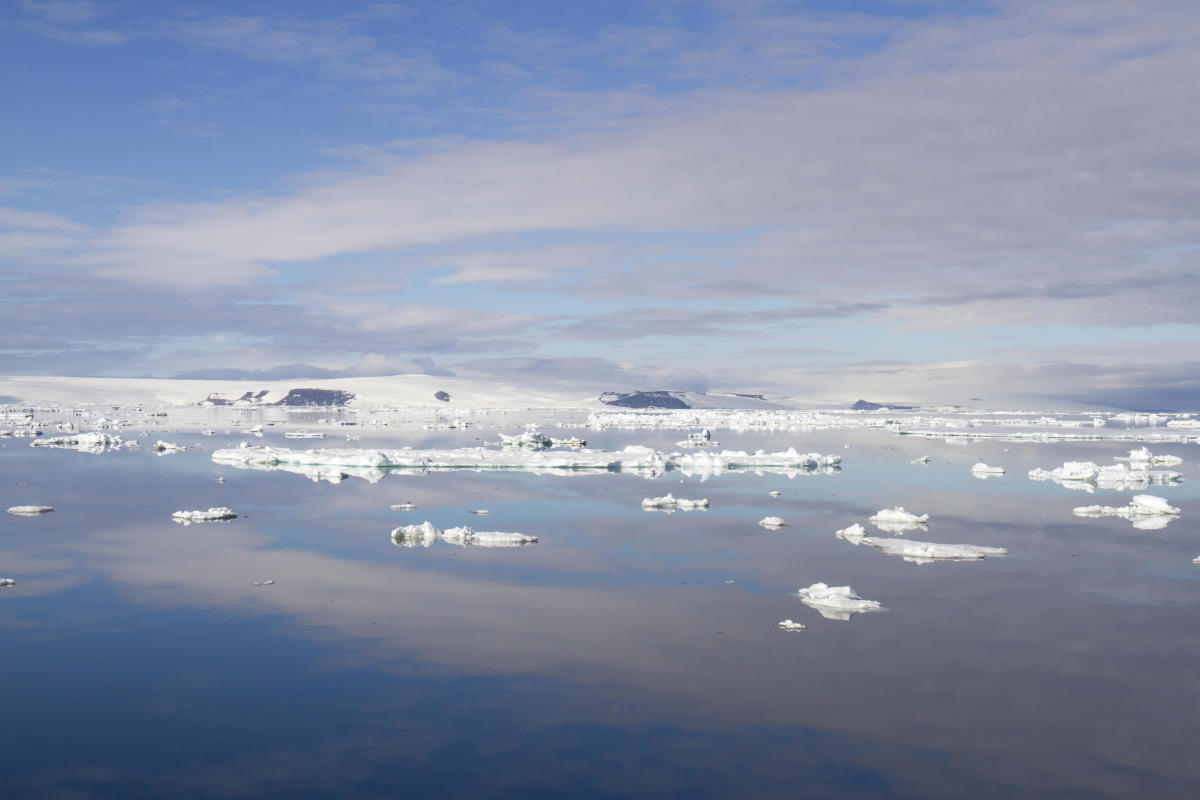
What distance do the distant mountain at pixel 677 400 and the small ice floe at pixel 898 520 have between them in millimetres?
87692

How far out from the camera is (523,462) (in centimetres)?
2805

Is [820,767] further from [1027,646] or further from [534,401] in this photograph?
[534,401]

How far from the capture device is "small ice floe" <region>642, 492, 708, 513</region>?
1972cm

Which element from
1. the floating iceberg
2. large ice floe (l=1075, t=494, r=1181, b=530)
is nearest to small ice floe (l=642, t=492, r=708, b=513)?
large ice floe (l=1075, t=494, r=1181, b=530)

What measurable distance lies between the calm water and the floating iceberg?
815 inches

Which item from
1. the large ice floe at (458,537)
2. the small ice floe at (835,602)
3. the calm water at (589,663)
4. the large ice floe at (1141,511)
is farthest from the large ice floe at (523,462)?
the small ice floe at (835,602)

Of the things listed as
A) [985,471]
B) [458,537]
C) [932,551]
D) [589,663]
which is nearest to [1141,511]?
[932,551]

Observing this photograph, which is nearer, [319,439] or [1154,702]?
[1154,702]

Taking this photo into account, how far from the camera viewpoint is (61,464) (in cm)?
2898

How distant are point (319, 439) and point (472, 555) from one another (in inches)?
1158

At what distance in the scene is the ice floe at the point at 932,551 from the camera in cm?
1419

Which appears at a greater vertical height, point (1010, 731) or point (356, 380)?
point (356, 380)

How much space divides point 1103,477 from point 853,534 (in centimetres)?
1285

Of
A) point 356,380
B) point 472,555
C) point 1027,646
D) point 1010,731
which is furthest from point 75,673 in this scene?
point 356,380
